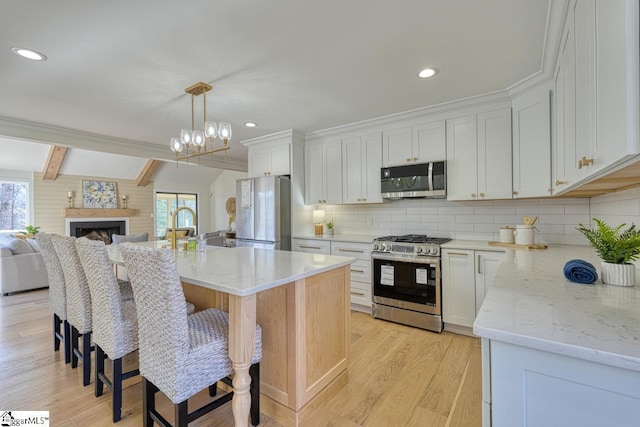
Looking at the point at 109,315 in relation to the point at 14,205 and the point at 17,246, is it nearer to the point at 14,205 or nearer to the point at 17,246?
the point at 17,246

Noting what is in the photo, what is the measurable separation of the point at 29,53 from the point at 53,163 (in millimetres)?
5714

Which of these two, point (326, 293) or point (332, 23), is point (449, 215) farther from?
point (332, 23)

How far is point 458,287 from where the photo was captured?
286cm

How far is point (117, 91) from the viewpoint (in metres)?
2.70

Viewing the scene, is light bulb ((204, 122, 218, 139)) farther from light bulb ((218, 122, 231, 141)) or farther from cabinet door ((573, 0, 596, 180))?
cabinet door ((573, 0, 596, 180))

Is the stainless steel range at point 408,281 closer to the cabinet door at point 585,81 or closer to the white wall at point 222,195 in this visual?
the cabinet door at point 585,81

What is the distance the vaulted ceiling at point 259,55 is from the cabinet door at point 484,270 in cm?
159

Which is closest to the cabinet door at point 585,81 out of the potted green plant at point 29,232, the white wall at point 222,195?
the white wall at point 222,195

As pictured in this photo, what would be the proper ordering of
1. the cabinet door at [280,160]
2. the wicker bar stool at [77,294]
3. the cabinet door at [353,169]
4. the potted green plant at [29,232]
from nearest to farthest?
1. the wicker bar stool at [77,294]
2. the cabinet door at [353,169]
3. the cabinet door at [280,160]
4. the potted green plant at [29,232]

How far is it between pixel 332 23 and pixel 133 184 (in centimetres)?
812

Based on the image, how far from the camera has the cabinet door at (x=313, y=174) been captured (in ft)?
13.7

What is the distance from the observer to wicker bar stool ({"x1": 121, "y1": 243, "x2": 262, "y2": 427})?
1289 millimetres

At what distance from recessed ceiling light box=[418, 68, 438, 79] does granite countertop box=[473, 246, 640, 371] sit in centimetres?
175

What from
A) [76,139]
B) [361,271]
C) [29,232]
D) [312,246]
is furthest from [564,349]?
[29,232]
